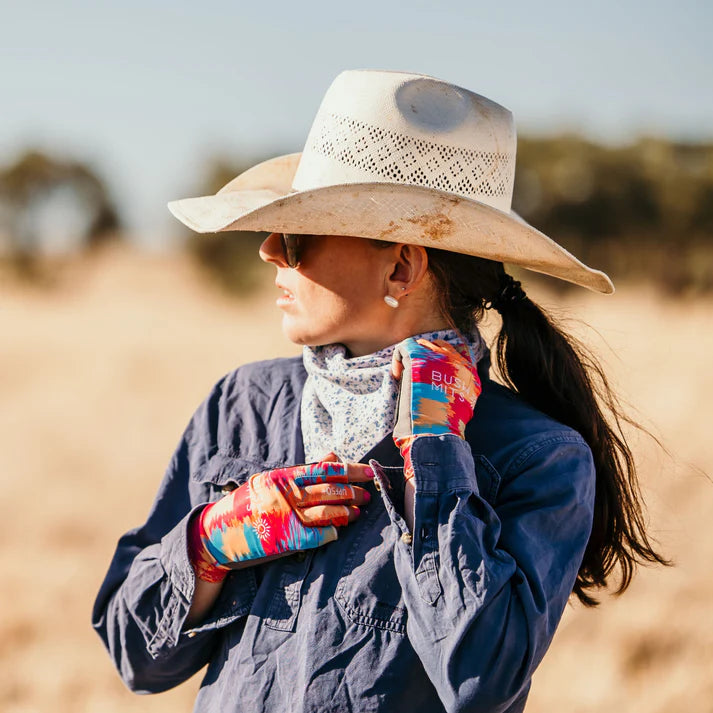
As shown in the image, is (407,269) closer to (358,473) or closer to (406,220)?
(406,220)

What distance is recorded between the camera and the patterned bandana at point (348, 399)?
2.00m

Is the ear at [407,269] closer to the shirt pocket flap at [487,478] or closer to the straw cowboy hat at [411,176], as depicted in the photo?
the straw cowboy hat at [411,176]

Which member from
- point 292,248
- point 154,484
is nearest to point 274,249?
point 292,248

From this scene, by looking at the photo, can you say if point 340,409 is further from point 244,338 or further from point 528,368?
point 244,338

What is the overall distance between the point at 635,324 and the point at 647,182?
39.2ft

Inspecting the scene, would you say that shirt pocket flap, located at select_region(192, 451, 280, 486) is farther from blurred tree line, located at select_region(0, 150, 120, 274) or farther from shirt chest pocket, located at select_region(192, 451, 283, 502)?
blurred tree line, located at select_region(0, 150, 120, 274)

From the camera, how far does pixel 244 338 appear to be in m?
11.6

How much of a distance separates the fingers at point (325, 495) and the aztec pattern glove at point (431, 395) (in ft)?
0.43

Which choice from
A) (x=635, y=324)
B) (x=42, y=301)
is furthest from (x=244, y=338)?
(x=42, y=301)

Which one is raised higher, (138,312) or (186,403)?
(186,403)

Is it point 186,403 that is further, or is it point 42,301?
point 42,301

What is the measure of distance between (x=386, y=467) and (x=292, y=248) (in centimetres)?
52

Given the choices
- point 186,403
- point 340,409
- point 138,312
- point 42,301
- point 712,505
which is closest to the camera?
point 340,409

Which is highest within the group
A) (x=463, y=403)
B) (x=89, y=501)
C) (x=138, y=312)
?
(x=463, y=403)
